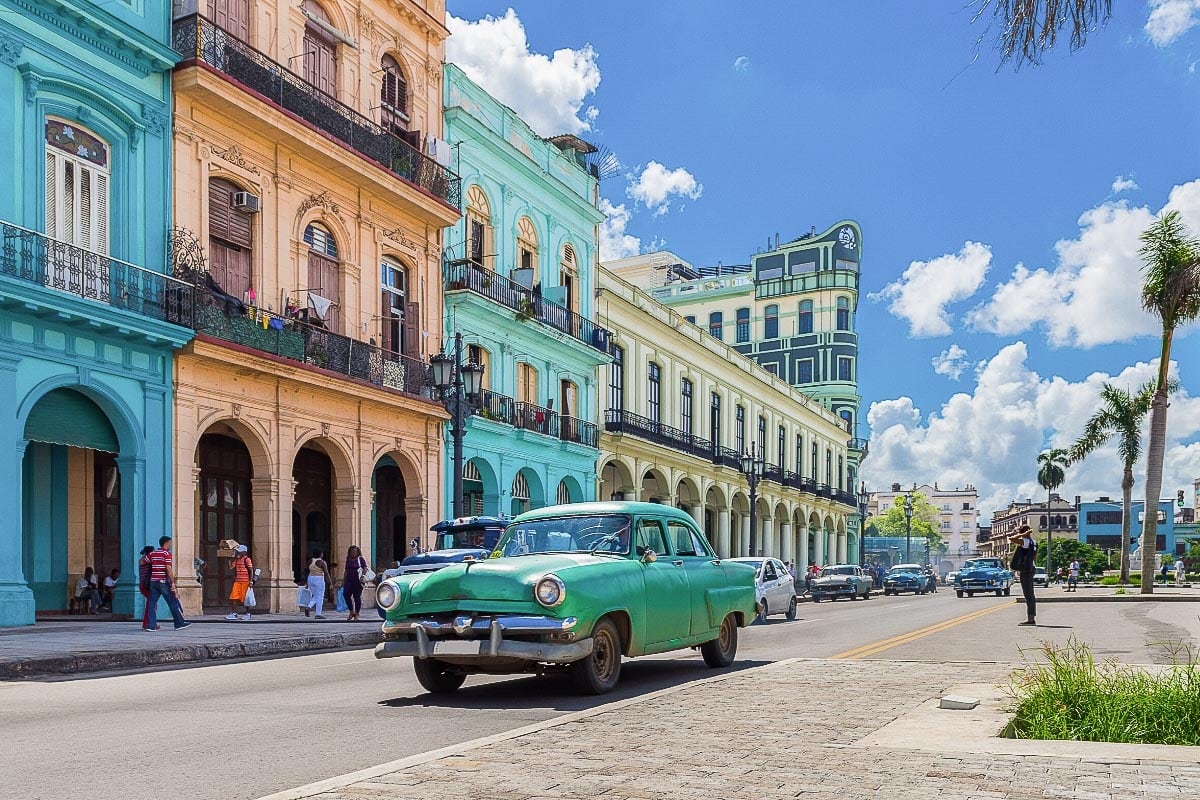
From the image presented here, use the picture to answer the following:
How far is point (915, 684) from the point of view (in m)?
10.4

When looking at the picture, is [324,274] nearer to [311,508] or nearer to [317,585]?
[311,508]

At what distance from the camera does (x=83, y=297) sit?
20.5m

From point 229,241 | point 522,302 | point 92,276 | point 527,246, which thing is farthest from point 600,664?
point 527,246

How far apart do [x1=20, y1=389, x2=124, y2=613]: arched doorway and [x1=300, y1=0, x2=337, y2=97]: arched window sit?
989 centimetres

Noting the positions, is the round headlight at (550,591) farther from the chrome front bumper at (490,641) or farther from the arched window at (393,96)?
the arched window at (393,96)

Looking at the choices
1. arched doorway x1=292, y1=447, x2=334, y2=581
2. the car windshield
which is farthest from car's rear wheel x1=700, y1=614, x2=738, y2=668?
arched doorway x1=292, y1=447, x2=334, y2=581

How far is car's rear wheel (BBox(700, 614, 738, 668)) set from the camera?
12.5m

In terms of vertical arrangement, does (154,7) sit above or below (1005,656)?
above

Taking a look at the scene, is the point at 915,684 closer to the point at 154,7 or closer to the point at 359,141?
the point at 154,7

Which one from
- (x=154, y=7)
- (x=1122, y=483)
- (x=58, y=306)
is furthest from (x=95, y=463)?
(x=1122, y=483)

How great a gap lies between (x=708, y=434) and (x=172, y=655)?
4201 cm

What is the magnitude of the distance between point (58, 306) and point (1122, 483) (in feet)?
168

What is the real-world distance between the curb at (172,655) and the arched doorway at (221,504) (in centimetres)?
808

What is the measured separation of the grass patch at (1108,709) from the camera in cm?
708
